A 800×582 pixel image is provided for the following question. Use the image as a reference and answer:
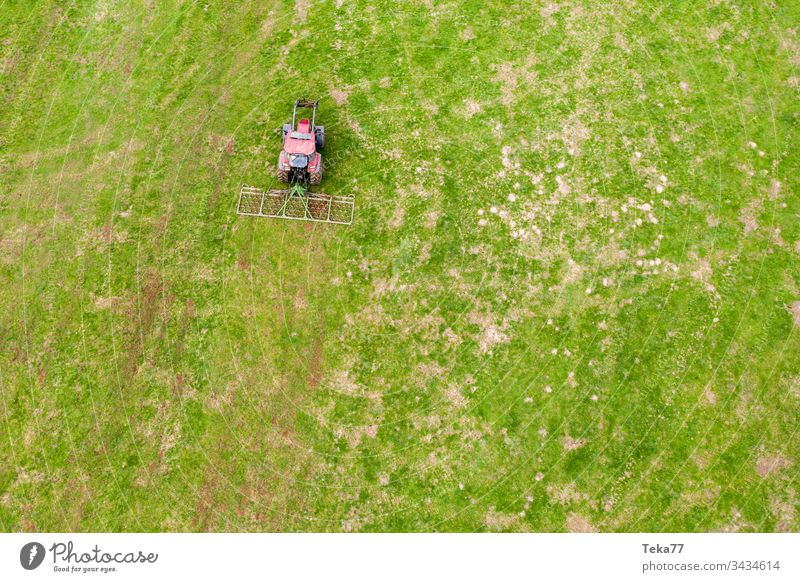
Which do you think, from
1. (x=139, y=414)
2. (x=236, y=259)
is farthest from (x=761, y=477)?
(x=139, y=414)

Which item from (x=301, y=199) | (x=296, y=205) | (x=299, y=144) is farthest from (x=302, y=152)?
(x=296, y=205)

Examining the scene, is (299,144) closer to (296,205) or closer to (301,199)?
(301,199)
